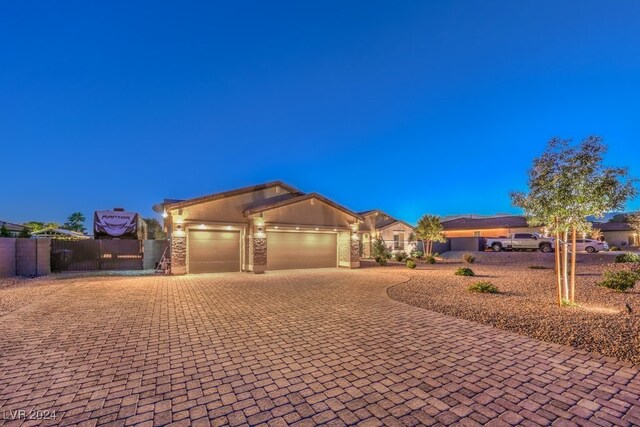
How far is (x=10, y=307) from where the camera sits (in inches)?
302

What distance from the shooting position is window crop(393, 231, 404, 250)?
30.2 meters

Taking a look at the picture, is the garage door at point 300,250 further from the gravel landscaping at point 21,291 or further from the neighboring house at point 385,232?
the neighboring house at point 385,232

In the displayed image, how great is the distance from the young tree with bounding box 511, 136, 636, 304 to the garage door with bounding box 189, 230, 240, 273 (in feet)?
46.1

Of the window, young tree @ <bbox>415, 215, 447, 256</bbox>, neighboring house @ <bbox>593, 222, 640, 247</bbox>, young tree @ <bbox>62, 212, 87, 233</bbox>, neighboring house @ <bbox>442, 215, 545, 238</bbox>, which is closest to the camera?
young tree @ <bbox>415, 215, 447, 256</bbox>

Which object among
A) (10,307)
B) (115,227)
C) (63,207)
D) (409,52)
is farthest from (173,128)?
(63,207)

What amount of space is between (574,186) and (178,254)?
15.8 meters

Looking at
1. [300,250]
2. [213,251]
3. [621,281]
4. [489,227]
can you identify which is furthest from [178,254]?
[489,227]

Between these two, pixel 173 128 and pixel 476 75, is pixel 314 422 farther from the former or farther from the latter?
pixel 173 128

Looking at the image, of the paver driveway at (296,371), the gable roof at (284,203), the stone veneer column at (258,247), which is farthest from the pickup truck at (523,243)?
the paver driveway at (296,371)

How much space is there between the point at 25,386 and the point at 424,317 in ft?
23.4

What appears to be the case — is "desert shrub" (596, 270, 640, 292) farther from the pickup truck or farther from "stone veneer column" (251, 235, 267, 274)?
the pickup truck

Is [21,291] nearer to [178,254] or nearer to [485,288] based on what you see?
A: [178,254]

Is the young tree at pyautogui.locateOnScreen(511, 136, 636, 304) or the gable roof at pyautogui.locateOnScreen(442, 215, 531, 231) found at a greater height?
the young tree at pyautogui.locateOnScreen(511, 136, 636, 304)

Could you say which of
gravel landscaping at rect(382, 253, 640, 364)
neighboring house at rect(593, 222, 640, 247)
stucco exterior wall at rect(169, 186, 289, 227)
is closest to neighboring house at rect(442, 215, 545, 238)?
neighboring house at rect(593, 222, 640, 247)
